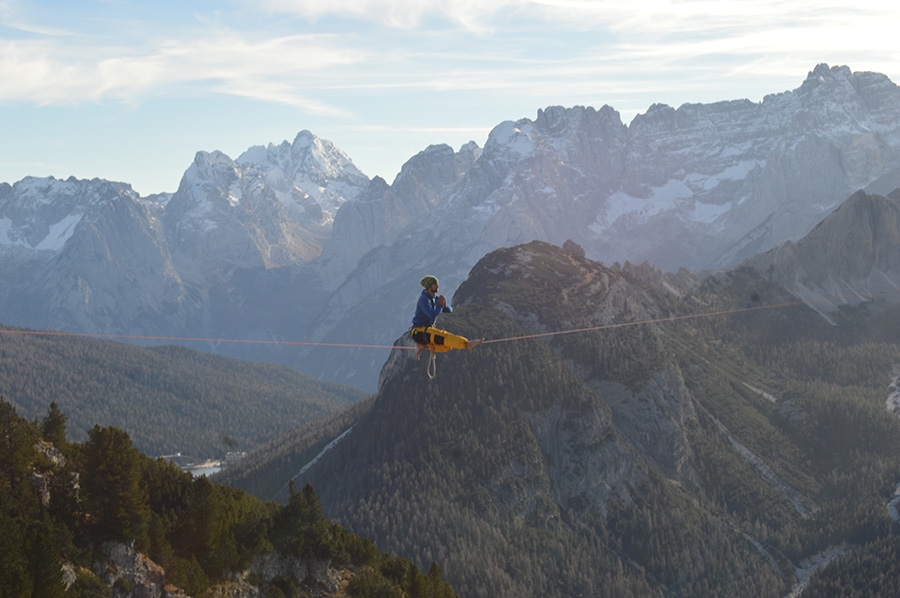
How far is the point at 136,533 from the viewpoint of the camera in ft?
217

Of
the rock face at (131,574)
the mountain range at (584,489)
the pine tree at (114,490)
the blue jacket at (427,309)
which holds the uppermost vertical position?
the blue jacket at (427,309)

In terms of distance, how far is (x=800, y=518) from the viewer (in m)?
178

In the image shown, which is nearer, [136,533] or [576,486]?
[136,533]

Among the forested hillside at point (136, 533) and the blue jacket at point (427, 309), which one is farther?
the blue jacket at point (427, 309)

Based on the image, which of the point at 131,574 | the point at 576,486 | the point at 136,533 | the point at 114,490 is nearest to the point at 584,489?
the point at 576,486

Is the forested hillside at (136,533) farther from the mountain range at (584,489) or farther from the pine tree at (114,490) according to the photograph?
the mountain range at (584,489)

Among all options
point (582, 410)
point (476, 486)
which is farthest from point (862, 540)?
point (476, 486)

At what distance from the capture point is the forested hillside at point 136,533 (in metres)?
59.8

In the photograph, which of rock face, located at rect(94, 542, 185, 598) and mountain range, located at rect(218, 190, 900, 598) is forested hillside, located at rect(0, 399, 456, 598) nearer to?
rock face, located at rect(94, 542, 185, 598)

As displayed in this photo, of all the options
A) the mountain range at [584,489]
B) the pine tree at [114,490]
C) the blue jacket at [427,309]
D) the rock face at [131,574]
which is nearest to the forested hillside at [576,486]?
the mountain range at [584,489]

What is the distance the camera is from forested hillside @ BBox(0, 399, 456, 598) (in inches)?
2354

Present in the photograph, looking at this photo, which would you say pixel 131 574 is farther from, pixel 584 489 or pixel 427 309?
pixel 584 489

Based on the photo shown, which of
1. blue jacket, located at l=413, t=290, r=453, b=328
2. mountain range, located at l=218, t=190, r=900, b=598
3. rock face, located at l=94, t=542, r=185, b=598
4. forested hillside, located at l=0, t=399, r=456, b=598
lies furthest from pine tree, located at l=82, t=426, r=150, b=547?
mountain range, located at l=218, t=190, r=900, b=598

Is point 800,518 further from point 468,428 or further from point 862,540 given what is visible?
point 468,428
